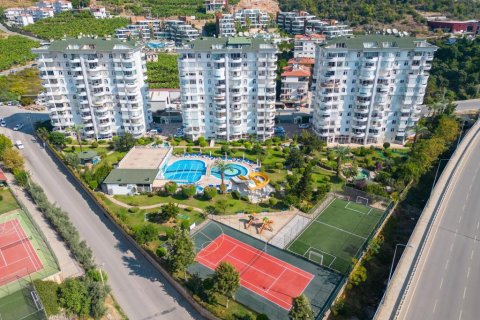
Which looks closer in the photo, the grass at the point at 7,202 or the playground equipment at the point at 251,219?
the playground equipment at the point at 251,219

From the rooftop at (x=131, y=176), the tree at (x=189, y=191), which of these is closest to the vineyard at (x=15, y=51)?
the rooftop at (x=131, y=176)

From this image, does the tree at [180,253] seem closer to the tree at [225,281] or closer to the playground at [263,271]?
the playground at [263,271]

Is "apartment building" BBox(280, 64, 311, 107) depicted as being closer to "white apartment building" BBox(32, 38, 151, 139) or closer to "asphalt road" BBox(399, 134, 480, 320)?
"white apartment building" BBox(32, 38, 151, 139)

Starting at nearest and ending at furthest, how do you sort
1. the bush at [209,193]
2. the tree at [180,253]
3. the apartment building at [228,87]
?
the tree at [180,253], the bush at [209,193], the apartment building at [228,87]

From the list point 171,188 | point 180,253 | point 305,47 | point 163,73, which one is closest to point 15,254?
point 171,188

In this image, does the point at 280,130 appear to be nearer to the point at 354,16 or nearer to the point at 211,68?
the point at 211,68

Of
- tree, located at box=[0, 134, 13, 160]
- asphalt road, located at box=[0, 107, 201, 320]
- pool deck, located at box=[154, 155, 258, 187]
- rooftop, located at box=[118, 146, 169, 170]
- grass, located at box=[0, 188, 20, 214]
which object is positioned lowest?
asphalt road, located at box=[0, 107, 201, 320]

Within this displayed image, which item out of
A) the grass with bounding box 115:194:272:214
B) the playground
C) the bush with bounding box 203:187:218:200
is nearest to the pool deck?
the grass with bounding box 115:194:272:214
